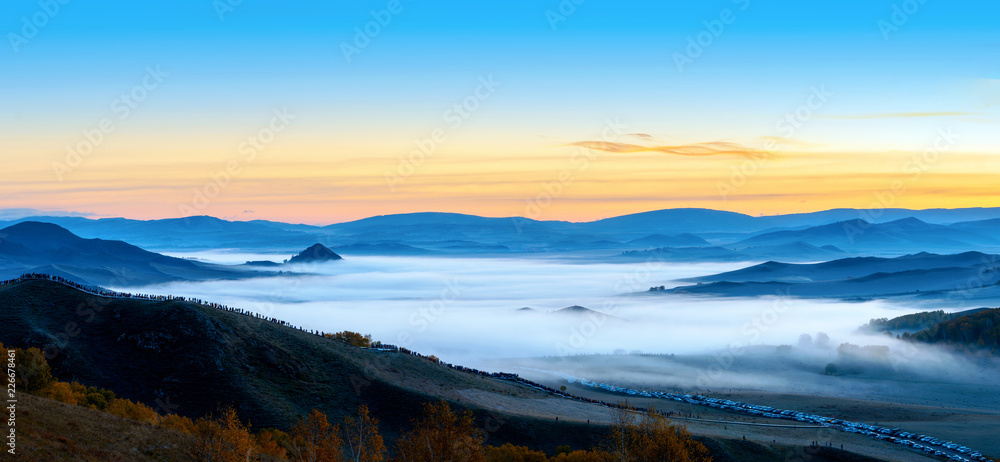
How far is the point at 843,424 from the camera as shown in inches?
4328

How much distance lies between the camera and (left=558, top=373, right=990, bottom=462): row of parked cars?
93938mm

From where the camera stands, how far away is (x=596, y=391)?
146 metres

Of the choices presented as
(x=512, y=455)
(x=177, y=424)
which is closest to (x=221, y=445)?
(x=177, y=424)

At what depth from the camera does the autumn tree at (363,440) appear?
5733 cm

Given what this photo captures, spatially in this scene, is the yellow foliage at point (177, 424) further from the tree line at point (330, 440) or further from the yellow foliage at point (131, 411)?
the yellow foliage at point (131, 411)

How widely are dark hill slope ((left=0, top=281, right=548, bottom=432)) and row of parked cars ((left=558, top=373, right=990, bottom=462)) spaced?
4690 centimetres

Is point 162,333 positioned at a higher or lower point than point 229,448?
higher

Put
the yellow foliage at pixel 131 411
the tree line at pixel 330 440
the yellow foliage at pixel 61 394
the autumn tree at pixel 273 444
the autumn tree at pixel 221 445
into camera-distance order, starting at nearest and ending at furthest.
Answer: the autumn tree at pixel 221 445, the tree line at pixel 330 440, the autumn tree at pixel 273 444, the yellow foliage at pixel 61 394, the yellow foliage at pixel 131 411

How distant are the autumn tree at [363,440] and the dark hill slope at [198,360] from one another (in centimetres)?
690

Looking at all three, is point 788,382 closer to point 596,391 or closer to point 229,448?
point 596,391

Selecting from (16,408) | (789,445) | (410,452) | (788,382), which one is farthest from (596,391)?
(16,408)

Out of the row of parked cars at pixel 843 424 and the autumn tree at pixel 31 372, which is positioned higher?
the autumn tree at pixel 31 372

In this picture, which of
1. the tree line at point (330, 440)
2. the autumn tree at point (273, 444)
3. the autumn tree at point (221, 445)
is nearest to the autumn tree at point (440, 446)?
the tree line at point (330, 440)

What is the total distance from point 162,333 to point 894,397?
137186mm
